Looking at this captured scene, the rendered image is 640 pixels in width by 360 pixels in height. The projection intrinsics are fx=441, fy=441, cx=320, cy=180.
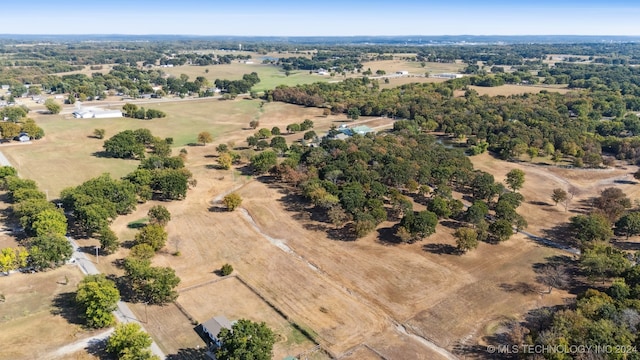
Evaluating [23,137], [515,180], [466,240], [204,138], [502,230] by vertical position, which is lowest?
[466,240]

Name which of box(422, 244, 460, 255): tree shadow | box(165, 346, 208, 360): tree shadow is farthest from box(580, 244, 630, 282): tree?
box(165, 346, 208, 360): tree shadow

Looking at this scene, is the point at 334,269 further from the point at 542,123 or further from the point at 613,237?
the point at 542,123

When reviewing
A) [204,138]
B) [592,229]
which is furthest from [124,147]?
[592,229]

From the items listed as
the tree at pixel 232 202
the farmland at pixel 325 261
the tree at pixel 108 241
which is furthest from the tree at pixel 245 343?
the tree at pixel 232 202

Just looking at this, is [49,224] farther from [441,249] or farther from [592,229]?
[592,229]

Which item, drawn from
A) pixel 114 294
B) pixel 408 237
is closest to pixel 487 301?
pixel 408 237

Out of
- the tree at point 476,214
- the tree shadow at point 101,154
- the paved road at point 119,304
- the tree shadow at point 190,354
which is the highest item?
the tree shadow at point 101,154

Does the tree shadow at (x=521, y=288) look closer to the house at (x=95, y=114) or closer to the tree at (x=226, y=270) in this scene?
the tree at (x=226, y=270)

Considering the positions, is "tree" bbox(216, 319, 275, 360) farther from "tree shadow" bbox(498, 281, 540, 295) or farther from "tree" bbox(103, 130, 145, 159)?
"tree" bbox(103, 130, 145, 159)
